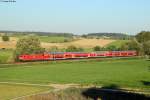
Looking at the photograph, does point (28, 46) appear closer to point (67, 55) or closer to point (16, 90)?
point (67, 55)

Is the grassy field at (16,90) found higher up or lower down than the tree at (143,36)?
lower down

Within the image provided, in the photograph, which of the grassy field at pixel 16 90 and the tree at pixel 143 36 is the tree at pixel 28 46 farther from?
the grassy field at pixel 16 90

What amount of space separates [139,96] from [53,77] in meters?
22.7

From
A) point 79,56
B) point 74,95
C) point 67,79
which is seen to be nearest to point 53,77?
point 67,79

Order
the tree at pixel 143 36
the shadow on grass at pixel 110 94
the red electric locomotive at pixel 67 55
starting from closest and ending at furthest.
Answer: the shadow on grass at pixel 110 94 < the red electric locomotive at pixel 67 55 < the tree at pixel 143 36

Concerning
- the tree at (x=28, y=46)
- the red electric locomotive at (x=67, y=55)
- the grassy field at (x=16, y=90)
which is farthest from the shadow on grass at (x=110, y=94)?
the tree at (x=28, y=46)

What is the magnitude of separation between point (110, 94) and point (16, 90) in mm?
12004

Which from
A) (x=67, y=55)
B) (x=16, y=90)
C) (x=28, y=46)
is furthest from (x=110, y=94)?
(x=28, y=46)

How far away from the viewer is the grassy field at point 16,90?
1682 inches

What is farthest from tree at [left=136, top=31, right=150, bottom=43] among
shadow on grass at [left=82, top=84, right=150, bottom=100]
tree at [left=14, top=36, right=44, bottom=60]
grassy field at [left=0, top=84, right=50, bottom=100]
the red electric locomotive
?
shadow on grass at [left=82, top=84, right=150, bottom=100]

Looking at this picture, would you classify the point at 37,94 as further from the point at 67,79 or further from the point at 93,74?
the point at 93,74

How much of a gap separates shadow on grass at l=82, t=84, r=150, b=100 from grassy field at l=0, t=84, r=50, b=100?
624cm

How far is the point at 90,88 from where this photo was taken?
4894 centimetres

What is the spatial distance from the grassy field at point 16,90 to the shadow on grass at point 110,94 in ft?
20.5
